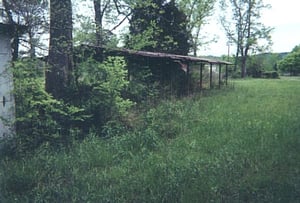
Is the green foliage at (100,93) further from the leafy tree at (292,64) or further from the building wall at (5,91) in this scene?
the leafy tree at (292,64)

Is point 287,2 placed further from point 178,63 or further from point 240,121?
point 178,63

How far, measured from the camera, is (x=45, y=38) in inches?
279

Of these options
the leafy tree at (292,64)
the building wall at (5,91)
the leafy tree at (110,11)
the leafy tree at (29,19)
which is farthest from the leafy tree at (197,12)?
the leafy tree at (292,64)

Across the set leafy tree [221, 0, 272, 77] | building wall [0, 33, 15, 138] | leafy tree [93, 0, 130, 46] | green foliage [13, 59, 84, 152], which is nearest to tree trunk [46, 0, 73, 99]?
green foliage [13, 59, 84, 152]

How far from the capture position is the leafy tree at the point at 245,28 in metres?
45.3

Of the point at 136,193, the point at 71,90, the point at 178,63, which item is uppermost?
the point at 178,63

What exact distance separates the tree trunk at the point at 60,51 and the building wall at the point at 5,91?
1.61 m

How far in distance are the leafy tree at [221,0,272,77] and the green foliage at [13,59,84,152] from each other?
42.5 m

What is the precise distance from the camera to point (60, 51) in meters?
7.72

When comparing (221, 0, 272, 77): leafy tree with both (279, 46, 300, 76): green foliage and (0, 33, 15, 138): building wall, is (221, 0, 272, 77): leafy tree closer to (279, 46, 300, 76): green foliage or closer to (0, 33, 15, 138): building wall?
(279, 46, 300, 76): green foliage

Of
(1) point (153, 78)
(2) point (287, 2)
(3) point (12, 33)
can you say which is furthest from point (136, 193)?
(1) point (153, 78)

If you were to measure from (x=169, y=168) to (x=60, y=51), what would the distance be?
15.5 feet

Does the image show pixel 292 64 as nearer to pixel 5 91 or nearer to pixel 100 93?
pixel 100 93

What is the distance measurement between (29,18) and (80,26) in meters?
2.18
